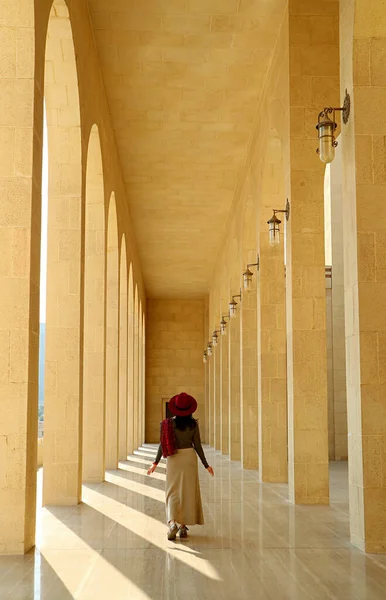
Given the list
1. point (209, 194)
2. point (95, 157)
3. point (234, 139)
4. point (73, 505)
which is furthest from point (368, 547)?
point (209, 194)

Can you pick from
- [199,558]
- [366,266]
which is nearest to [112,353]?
[366,266]

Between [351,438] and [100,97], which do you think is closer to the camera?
[351,438]

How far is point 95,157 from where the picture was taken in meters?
15.0

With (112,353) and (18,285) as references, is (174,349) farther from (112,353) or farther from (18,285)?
(18,285)

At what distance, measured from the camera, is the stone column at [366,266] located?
26.9 feet

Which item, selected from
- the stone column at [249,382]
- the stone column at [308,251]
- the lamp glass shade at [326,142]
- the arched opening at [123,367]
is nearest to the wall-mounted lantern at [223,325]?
the arched opening at [123,367]

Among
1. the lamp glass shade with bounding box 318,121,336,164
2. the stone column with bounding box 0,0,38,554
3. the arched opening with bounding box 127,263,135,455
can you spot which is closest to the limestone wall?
the arched opening with bounding box 127,263,135,455

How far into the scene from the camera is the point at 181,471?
9000 mm

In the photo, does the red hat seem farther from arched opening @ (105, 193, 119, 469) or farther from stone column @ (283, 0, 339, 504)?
arched opening @ (105, 193, 119, 469)

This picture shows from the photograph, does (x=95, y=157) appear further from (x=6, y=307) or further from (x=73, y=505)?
(x=6, y=307)

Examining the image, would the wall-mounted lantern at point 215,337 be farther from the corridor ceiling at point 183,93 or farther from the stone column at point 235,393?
the corridor ceiling at point 183,93

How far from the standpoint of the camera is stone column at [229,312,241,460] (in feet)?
77.3

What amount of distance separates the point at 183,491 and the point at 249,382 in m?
10.9

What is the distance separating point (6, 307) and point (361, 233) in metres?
3.95
